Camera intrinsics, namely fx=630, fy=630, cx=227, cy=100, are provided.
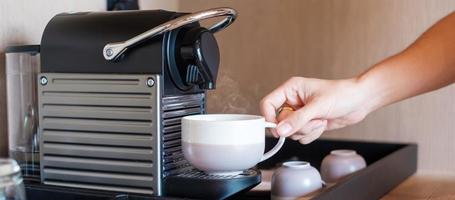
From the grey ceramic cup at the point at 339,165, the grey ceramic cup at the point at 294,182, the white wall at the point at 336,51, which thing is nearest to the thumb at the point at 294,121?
the grey ceramic cup at the point at 294,182

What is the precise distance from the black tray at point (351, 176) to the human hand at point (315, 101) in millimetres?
96

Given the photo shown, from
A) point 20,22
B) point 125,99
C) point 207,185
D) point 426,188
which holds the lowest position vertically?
point 426,188

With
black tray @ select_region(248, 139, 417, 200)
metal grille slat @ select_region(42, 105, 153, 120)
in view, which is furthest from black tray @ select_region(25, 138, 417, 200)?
metal grille slat @ select_region(42, 105, 153, 120)

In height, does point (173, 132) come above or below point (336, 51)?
below

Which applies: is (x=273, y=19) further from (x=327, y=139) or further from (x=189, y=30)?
(x=189, y=30)

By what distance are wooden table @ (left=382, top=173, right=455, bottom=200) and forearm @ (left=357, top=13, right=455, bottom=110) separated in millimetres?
235

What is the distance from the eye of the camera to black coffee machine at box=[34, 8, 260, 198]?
2.71ft

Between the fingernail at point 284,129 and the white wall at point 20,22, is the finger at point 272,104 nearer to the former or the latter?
the fingernail at point 284,129

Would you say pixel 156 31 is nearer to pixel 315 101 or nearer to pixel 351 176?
pixel 315 101

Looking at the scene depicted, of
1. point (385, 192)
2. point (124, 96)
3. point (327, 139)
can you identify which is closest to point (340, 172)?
point (385, 192)

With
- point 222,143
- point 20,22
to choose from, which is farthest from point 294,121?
point 20,22

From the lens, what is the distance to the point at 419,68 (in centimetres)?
100

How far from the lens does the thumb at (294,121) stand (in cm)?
86

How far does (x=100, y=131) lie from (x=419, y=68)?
51 centimetres
